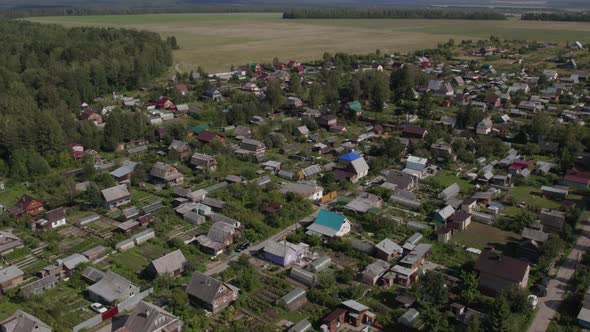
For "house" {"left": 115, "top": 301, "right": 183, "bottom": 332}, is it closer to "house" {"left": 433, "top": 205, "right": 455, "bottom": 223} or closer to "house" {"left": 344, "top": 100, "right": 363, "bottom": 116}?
"house" {"left": 433, "top": 205, "right": 455, "bottom": 223}

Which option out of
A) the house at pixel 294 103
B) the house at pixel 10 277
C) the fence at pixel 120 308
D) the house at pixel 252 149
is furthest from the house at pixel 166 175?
the house at pixel 294 103

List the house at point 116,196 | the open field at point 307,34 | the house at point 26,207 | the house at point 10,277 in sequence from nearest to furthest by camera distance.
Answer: the house at point 10,277, the house at point 26,207, the house at point 116,196, the open field at point 307,34

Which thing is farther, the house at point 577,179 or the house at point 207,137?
the house at point 207,137

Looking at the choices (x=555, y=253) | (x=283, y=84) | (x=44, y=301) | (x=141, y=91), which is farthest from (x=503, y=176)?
(x=141, y=91)

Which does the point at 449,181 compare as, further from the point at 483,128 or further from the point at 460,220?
the point at 483,128

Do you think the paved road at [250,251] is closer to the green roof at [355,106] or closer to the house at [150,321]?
the house at [150,321]

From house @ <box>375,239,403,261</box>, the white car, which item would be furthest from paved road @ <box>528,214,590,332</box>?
the white car

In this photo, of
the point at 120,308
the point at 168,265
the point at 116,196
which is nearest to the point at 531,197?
the point at 168,265

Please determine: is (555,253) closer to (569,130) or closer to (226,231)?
(226,231)
